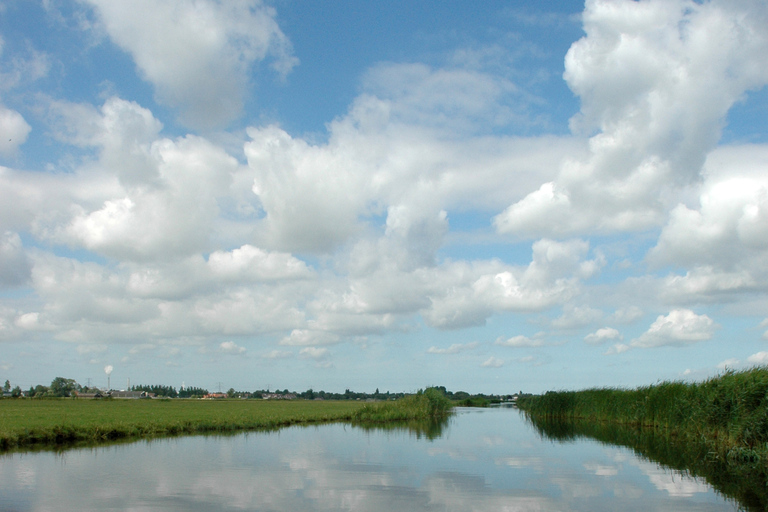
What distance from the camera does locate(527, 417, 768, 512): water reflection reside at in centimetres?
1614

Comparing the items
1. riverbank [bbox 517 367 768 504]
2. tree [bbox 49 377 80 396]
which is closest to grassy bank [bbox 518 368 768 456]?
riverbank [bbox 517 367 768 504]

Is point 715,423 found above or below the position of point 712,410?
below

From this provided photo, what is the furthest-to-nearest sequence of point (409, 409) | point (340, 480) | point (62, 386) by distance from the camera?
point (62, 386) < point (409, 409) < point (340, 480)

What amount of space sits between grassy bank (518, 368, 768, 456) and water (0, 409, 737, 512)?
3.65 m

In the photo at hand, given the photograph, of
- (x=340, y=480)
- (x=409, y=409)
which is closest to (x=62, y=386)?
(x=409, y=409)

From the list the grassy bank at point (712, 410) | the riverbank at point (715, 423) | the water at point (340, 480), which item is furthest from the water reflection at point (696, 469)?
the grassy bank at point (712, 410)

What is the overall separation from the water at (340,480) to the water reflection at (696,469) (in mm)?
217

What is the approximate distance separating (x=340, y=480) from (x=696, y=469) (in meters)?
12.8

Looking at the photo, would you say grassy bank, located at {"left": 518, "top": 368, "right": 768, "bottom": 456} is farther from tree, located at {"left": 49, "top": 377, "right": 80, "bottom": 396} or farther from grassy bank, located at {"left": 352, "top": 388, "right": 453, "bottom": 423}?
tree, located at {"left": 49, "top": 377, "right": 80, "bottom": 396}

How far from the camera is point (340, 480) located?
17.3m

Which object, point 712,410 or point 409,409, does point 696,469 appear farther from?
point 409,409

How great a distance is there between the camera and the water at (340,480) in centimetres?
1395

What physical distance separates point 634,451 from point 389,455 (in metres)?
11.3

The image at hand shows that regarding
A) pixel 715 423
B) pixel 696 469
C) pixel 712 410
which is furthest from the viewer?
pixel 715 423
